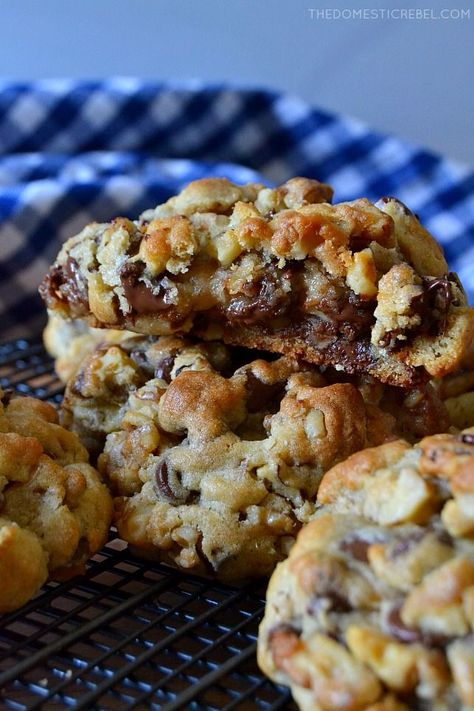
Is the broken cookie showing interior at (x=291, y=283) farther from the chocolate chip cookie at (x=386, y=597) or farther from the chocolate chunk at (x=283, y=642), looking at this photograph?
the chocolate chunk at (x=283, y=642)

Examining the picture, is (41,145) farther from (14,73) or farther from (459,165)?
(459,165)

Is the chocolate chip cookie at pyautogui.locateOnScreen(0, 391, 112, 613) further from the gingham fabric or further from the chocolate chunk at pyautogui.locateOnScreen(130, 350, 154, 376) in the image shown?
the gingham fabric

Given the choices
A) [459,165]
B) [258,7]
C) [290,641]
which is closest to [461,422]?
[290,641]

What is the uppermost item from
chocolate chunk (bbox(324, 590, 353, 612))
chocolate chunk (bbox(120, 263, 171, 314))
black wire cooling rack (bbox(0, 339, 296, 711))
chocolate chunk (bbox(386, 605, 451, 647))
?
chocolate chunk (bbox(120, 263, 171, 314))

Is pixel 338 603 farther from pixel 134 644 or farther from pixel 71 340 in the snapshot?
pixel 71 340

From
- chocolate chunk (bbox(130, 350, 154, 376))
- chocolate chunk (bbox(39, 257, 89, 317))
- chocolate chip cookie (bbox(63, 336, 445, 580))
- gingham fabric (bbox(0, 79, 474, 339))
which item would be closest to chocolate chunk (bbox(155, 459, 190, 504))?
chocolate chip cookie (bbox(63, 336, 445, 580))

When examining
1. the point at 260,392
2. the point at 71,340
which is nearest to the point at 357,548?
the point at 260,392
